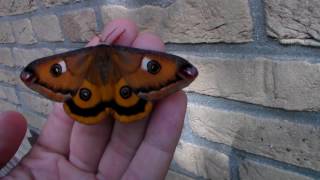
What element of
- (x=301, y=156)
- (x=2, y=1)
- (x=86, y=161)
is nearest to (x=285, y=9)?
(x=301, y=156)

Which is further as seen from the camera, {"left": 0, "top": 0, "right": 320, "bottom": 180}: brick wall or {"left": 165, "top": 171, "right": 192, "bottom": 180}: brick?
{"left": 165, "top": 171, "right": 192, "bottom": 180}: brick

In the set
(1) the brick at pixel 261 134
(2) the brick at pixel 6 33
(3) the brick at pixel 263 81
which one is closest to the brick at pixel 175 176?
(1) the brick at pixel 261 134

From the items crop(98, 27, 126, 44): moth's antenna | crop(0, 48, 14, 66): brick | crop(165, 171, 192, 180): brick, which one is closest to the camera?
crop(98, 27, 126, 44): moth's antenna

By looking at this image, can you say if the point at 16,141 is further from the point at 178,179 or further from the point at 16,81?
the point at 16,81

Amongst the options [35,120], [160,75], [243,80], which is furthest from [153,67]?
[35,120]

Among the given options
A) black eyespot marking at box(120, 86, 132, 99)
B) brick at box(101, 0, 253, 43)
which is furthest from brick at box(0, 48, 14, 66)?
black eyespot marking at box(120, 86, 132, 99)

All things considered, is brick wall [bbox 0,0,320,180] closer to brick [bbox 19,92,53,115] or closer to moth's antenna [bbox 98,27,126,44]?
moth's antenna [bbox 98,27,126,44]

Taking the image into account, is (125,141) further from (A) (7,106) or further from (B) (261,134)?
(A) (7,106)
